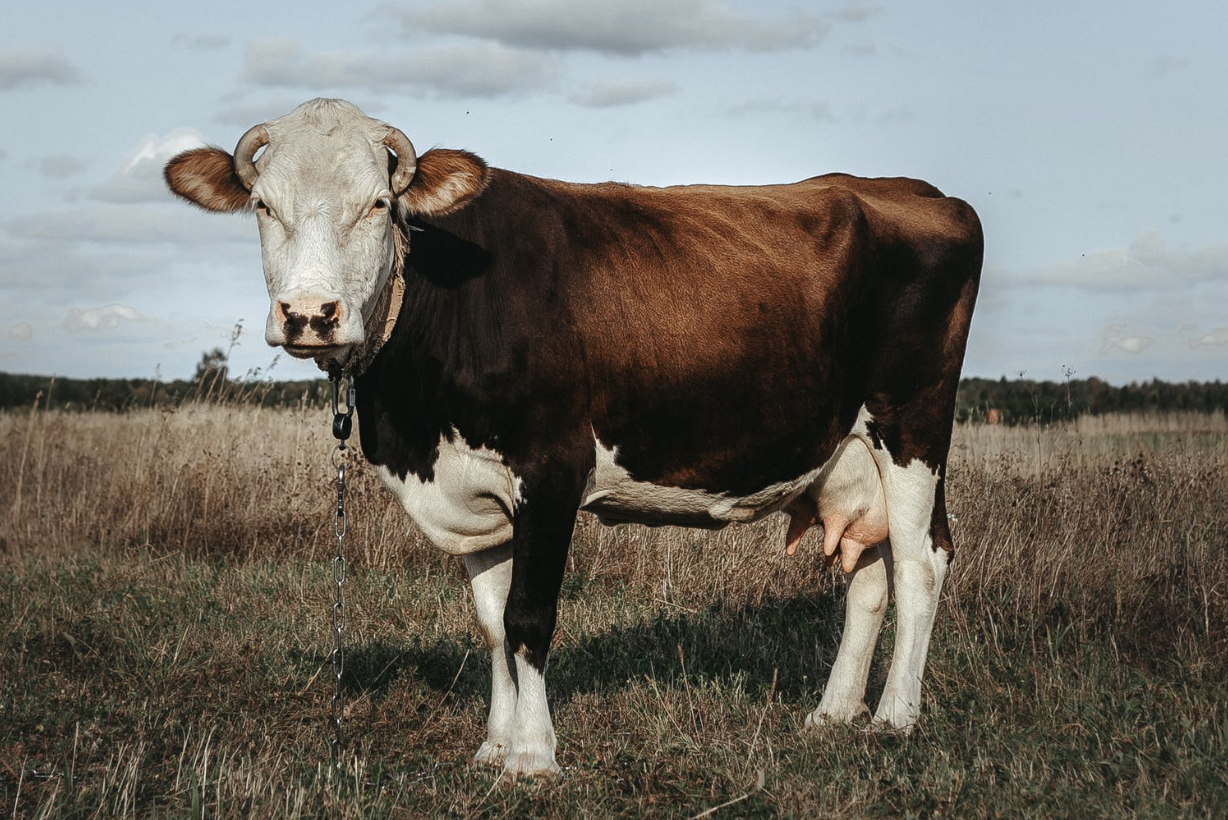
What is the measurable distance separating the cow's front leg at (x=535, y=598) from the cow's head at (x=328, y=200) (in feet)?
3.39

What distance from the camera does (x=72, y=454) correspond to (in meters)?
12.4

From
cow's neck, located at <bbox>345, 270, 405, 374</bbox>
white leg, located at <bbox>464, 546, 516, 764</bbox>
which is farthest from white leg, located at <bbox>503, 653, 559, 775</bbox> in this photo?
cow's neck, located at <bbox>345, 270, 405, 374</bbox>

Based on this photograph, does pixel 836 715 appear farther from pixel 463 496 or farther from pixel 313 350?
pixel 313 350

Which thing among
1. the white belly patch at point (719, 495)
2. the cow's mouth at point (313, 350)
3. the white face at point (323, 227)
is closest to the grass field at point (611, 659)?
the white belly patch at point (719, 495)

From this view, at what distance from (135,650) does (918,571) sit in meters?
4.58

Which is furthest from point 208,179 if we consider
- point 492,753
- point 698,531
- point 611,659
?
point 698,531

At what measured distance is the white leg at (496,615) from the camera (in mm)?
5484

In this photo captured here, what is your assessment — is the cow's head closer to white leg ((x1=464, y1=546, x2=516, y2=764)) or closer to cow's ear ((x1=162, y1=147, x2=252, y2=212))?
cow's ear ((x1=162, y1=147, x2=252, y2=212))

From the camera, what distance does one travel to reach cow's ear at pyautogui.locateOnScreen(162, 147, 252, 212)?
4934mm

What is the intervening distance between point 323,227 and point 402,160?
0.53m

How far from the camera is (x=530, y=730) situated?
4938 millimetres

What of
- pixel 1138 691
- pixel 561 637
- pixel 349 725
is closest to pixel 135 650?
pixel 349 725

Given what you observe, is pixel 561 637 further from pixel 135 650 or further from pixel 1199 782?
pixel 1199 782

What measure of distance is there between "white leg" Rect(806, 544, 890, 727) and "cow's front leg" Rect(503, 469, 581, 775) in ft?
5.25
